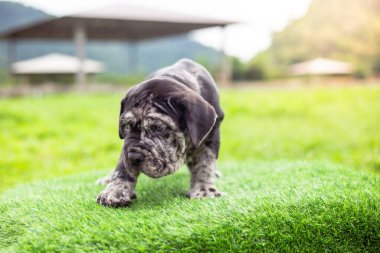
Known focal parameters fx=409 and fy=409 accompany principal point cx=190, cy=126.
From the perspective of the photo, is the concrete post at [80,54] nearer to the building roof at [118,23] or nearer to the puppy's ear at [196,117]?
the building roof at [118,23]

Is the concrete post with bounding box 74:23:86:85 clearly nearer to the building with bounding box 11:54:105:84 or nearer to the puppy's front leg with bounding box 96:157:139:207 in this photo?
the building with bounding box 11:54:105:84

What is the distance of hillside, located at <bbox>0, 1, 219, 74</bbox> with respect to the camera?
32594mm

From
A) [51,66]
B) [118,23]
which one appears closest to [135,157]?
[118,23]

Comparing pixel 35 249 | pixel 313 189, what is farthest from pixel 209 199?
pixel 35 249

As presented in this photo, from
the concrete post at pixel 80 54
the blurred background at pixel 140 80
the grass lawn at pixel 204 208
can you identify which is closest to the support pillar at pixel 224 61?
the blurred background at pixel 140 80

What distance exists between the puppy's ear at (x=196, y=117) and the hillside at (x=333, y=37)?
25723 mm

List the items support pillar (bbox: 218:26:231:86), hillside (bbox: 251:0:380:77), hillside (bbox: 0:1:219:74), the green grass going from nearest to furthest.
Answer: the green grass < support pillar (bbox: 218:26:231:86) < hillside (bbox: 0:1:219:74) < hillside (bbox: 251:0:380:77)

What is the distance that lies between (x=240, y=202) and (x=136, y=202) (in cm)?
89

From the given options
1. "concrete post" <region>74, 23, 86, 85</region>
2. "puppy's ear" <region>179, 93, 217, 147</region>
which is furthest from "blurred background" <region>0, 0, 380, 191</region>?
"puppy's ear" <region>179, 93, 217, 147</region>

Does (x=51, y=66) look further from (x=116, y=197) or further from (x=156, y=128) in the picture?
(x=156, y=128)

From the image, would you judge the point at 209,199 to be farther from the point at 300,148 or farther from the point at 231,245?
the point at 300,148

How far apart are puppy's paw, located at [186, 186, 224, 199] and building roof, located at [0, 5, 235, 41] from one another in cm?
1415

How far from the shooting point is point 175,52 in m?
34.1

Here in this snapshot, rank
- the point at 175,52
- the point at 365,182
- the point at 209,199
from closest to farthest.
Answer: the point at 209,199
the point at 365,182
the point at 175,52
